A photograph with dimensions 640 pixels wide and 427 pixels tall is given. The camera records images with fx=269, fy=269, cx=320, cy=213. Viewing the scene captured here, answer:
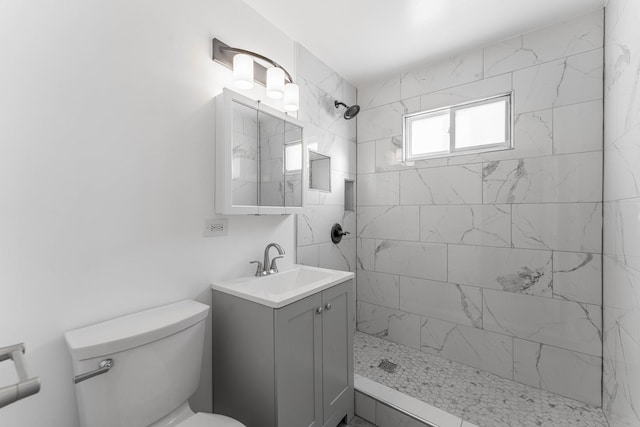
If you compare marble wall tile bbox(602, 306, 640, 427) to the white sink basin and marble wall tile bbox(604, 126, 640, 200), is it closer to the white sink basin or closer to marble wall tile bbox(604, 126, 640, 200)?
marble wall tile bbox(604, 126, 640, 200)

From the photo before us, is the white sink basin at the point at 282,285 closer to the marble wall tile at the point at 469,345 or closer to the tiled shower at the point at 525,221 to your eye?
the tiled shower at the point at 525,221

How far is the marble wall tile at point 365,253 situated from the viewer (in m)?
2.61

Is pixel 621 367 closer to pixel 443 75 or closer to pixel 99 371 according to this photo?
pixel 443 75

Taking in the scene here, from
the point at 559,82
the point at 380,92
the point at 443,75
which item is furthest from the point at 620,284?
the point at 380,92

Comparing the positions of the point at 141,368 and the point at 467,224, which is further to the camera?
the point at 467,224

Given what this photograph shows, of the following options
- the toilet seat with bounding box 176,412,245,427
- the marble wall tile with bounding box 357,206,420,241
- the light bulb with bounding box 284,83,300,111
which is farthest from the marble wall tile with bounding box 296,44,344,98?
the toilet seat with bounding box 176,412,245,427

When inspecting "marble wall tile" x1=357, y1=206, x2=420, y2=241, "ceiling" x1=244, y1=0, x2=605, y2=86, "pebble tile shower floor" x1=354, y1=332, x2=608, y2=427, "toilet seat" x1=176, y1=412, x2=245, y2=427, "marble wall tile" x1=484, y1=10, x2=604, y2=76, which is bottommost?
"pebble tile shower floor" x1=354, y1=332, x2=608, y2=427

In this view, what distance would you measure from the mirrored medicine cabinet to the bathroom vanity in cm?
46

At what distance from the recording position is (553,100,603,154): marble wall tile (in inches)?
65.5

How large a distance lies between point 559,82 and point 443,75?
0.77 metres

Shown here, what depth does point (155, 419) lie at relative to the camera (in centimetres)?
103

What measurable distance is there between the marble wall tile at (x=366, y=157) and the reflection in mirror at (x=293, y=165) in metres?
0.96

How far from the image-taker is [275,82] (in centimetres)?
162

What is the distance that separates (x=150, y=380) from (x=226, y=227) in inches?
30.0
